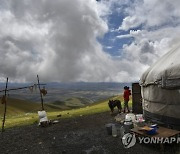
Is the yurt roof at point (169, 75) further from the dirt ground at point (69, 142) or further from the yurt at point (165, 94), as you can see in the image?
the dirt ground at point (69, 142)

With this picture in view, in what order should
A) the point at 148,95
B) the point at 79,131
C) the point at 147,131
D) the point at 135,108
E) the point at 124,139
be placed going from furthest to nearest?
the point at 135,108, the point at 79,131, the point at 148,95, the point at 124,139, the point at 147,131

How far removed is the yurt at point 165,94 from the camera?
35.5ft

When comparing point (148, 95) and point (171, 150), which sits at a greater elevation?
point (148, 95)

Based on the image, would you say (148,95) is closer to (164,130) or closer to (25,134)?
(164,130)

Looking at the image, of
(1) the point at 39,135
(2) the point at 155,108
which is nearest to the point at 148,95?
(2) the point at 155,108

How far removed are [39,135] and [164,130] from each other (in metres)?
7.25

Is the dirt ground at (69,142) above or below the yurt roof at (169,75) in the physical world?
below

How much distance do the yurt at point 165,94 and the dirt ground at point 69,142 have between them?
6.15 ft

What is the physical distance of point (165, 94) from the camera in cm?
1155

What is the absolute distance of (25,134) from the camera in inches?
587

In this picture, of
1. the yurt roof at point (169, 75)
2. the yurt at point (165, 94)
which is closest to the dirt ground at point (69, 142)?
the yurt at point (165, 94)

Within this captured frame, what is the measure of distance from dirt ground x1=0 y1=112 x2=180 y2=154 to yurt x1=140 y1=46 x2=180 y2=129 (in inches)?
→ 73.8

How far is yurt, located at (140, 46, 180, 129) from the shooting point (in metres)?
10.8

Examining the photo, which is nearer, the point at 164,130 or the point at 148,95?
the point at 164,130
